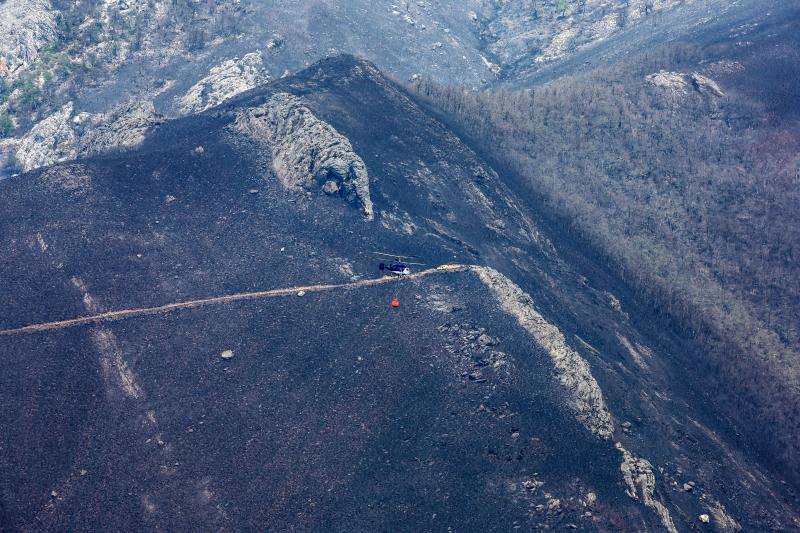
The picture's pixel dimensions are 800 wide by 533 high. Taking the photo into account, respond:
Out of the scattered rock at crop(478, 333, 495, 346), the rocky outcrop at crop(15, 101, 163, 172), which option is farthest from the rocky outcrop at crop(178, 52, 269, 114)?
the scattered rock at crop(478, 333, 495, 346)

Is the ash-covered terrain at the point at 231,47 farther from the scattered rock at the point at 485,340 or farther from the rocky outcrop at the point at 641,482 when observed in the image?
the rocky outcrop at the point at 641,482

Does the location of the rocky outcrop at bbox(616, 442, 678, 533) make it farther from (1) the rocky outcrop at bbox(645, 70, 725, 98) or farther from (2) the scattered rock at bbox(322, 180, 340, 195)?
(1) the rocky outcrop at bbox(645, 70, 725, 98)

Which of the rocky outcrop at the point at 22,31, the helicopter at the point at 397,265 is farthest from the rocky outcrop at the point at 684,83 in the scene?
the rocky outcrop at the point at 22,31

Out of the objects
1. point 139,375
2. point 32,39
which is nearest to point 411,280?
point 139,375

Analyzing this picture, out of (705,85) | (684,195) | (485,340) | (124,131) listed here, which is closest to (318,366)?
(485,340)

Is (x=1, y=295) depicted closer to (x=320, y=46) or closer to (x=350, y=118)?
(x=350, y=118)

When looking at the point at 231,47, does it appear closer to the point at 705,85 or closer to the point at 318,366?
the point at 705,85
